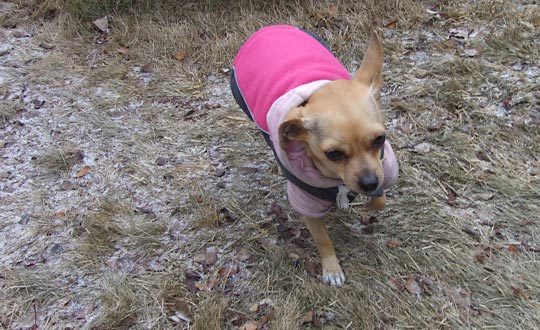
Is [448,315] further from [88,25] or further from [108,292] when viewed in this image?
[88,25]

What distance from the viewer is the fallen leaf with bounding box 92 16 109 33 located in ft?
18.1

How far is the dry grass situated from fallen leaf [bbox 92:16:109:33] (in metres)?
0.08

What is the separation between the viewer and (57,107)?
15.8 ft

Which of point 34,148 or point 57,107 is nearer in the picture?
point 34,148

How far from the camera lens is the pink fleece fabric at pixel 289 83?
2604 millimetres

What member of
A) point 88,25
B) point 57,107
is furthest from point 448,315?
point 88,25

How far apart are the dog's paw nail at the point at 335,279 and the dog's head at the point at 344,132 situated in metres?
0.78

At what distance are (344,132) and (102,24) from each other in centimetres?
411

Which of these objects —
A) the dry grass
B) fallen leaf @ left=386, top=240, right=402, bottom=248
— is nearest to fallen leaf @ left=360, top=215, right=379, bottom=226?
the dry grass

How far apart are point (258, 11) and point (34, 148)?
2576mm

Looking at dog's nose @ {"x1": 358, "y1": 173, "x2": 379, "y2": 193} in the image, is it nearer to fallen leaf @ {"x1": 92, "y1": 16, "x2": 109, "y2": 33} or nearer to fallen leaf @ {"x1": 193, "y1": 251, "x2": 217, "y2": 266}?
fallen leaf @ {"x1": 193, "y1": 251, "x2": 217, "y2": 266}

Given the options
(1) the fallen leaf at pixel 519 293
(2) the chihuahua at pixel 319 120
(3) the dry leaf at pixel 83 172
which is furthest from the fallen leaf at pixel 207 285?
(1) the fallen leaf at pixel 519 293

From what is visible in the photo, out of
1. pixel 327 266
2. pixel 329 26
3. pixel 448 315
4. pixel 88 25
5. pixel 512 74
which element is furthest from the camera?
pixel 88 25

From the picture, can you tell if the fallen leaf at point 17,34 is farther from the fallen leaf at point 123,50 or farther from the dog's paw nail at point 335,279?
the dog's paw nail at point 335,279
